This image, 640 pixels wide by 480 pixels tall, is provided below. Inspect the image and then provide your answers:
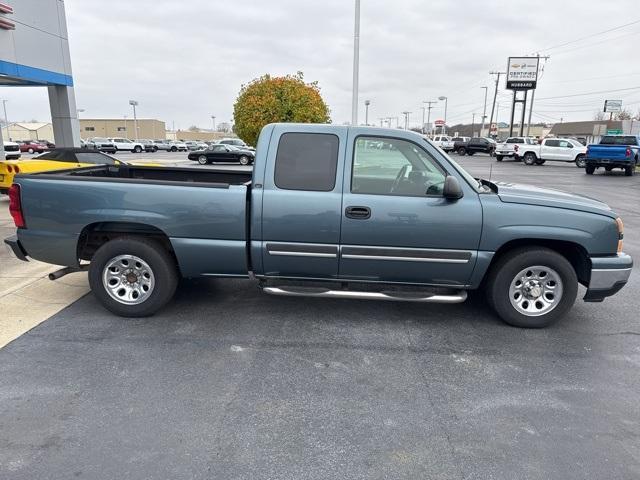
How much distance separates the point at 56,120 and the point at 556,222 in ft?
58.1

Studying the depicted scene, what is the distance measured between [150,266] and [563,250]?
13.3 feet

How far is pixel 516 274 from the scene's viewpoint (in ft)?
14.5

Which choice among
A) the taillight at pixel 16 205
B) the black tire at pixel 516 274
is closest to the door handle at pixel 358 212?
the black tire at pixel 516 274

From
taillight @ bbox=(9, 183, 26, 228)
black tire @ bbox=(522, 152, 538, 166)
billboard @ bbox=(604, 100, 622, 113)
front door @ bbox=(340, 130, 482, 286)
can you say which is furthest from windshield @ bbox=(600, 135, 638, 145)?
billboard @ bbox=(604, 100, 622, 113)

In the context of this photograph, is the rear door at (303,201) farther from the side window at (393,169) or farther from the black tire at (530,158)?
the black tire at (530,158)

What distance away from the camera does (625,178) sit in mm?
23547

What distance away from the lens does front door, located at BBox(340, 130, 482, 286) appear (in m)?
4.22

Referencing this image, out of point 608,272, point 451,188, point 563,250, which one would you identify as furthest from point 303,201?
point 608,272

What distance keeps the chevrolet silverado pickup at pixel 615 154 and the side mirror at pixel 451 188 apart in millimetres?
24318

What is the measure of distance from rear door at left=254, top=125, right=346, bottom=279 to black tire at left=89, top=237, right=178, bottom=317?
0.97 metres

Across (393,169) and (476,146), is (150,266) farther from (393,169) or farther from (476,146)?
(476,146)

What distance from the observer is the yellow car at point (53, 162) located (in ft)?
33.1

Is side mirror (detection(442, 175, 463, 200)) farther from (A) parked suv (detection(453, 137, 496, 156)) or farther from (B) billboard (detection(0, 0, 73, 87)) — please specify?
(A) parked suv (detection(453, 137, 496, 156))

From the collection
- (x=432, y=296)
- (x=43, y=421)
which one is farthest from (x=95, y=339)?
(x=432, y=296)
